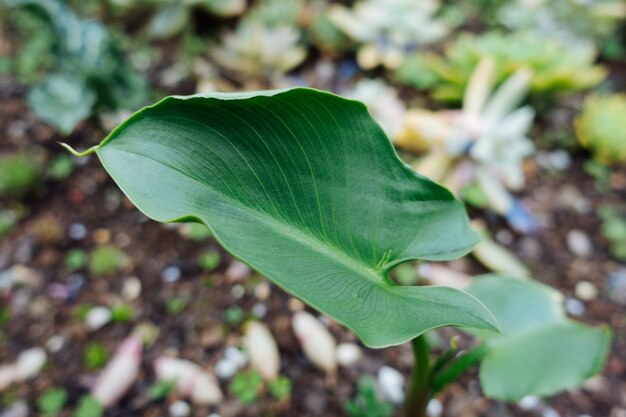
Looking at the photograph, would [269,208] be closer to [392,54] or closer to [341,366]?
[341,366]

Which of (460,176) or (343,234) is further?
(460,176)

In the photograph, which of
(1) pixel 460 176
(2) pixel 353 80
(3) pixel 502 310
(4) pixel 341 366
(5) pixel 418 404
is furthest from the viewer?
(2) pixel 353 80

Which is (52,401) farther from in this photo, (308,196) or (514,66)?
(514,66)

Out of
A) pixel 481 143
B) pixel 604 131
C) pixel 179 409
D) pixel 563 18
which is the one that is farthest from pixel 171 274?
pixel 563 18

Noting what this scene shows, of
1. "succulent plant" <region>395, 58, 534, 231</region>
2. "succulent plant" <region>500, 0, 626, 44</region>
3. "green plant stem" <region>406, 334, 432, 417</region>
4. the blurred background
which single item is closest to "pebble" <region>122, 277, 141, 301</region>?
the blurred background

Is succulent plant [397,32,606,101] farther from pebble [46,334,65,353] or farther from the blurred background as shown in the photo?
pebble [46,334,65,353]

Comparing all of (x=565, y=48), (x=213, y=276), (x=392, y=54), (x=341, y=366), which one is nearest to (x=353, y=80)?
(x=392, y=54)
